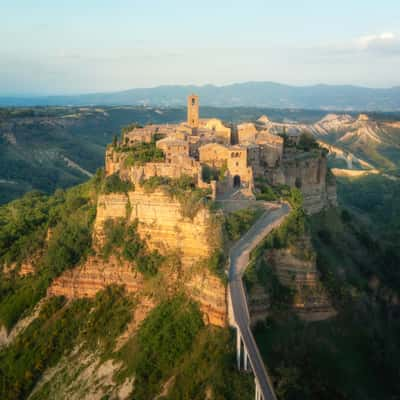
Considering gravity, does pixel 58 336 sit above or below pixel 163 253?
below

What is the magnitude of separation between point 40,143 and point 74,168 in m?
13.4

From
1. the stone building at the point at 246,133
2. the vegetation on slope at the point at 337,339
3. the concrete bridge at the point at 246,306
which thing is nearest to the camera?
the concrete bridge at the point at 246,306

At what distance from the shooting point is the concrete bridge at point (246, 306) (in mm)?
24281

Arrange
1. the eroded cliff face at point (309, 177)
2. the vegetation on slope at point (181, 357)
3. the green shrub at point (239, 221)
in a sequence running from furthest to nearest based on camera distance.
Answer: the eroded cliff face at point (309, 177), the green shrub at point (239, 221), the vegetation on slope at point (181, 357)

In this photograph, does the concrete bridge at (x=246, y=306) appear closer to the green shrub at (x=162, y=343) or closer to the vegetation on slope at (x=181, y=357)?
the vegetation on slope at (x=181, y=357)

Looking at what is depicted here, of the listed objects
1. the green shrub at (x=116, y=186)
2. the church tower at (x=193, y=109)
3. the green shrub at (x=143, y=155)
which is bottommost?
the green shrub at (x=116, y=186)

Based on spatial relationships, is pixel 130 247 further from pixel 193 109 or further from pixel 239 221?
pixel 193 109

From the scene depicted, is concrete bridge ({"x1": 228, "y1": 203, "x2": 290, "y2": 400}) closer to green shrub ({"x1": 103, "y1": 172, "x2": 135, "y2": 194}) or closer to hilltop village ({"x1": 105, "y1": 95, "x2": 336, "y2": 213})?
hilltop village ({"x1": 105, "y1": 95, "x2": 336, "y2": 213})

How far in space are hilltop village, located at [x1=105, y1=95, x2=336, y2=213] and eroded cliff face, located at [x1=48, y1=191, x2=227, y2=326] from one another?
229cm

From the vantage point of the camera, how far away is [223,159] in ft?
124

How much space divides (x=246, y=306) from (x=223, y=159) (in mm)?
13931

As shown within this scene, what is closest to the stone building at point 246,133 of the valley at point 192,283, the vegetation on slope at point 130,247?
the valley at point 192,283

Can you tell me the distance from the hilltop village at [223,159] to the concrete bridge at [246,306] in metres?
3.03

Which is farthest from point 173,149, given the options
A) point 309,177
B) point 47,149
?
point 47,149
